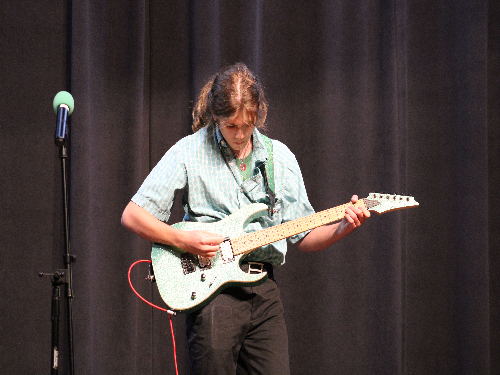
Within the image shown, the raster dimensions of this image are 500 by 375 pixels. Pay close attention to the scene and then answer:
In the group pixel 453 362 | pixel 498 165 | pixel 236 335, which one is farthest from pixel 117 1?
pixel 453 362

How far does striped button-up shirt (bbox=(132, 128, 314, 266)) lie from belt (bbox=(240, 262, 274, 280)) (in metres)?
0.02

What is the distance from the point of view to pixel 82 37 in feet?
9.51

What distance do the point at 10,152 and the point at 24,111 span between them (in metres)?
0.25

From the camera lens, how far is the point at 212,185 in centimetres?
203

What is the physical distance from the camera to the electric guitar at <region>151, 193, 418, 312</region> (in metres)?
1.91

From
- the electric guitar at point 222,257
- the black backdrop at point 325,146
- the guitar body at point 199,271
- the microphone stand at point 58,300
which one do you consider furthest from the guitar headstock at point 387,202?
the microphone stand at point 58,300

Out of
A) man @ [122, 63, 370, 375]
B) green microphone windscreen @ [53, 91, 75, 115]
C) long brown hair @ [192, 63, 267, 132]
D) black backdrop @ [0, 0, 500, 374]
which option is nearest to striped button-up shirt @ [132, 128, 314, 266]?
man @ [122, 63, 370, 375]

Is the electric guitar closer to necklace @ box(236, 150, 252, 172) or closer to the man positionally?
the man

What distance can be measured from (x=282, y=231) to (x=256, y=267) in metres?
0.18

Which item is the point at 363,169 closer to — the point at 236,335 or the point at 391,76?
the point at 391,76

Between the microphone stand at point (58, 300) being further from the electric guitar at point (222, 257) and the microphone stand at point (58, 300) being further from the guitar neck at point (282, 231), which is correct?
the guitar neck at point (282, 231)

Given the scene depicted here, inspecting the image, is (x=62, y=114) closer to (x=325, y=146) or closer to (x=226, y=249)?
(x=226, y=249)

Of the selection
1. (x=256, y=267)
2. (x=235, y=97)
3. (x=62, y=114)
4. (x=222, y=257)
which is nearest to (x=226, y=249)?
(x=222, y=257)

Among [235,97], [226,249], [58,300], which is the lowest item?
[58,300]
